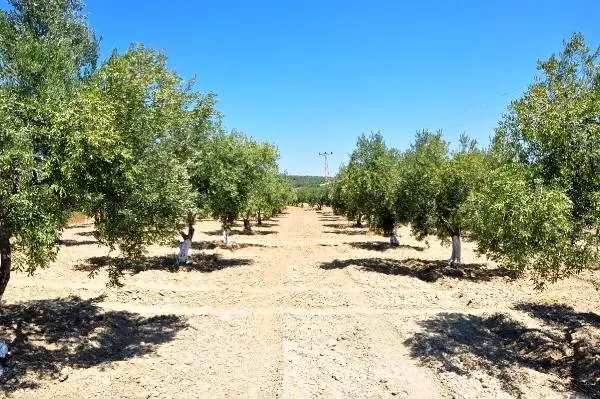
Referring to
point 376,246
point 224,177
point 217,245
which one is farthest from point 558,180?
point 217,245

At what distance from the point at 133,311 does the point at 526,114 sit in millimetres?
19400

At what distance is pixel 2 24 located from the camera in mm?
16484

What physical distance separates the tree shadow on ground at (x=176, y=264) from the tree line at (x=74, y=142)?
505 inches

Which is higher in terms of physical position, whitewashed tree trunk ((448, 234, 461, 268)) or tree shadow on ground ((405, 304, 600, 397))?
whitewashed tree trunk ((448, 234, 461, 268))

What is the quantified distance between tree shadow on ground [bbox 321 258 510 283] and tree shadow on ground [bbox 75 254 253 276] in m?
7.60

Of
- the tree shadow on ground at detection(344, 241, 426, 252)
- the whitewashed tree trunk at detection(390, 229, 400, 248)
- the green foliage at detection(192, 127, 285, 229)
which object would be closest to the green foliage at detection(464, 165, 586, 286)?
the green foliage at detection(192, 127, 285, 229)

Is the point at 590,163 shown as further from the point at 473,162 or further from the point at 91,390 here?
the point at 91,390

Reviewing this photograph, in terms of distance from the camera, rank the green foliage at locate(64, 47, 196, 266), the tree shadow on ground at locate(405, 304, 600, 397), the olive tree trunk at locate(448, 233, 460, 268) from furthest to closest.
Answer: the olive tree trunk at locate(448, 233, 460, 268), the tree shadow on ground at locate(405, 304, 600, 397), the green foliage at locate(64, 47, 196, 266)

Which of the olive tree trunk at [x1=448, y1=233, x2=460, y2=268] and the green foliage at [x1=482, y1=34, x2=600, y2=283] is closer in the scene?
the green foliage at [x1=482, y1=34, x2=600, y2=283]

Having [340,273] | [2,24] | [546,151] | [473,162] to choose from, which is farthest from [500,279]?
[2,24]

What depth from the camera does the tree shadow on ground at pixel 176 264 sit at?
32.6 metres

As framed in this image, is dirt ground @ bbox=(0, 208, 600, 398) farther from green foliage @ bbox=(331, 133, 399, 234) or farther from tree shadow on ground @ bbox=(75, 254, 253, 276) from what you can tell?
green foliage @ bbox=(331, 133, 399, 234)

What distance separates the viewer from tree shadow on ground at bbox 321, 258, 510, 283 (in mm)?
31966

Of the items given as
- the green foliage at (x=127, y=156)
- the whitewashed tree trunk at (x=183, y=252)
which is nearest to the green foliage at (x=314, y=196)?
the whitewashed tree trunk at (x=183, y=252)
